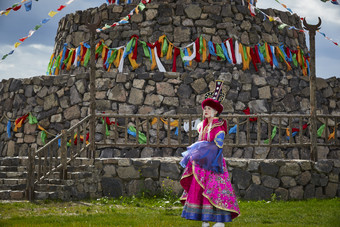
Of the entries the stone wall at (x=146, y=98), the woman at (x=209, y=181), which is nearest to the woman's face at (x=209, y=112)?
the woman at (x=209, y=181)

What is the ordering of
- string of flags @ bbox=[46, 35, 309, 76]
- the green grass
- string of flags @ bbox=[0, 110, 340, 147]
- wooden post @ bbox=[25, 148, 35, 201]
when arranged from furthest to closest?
string of flags @ bbox=[46, 35, 309, 76] → string of flags @ bbox=[0, 110, 340, 147] → wooden post @ bbox=[25, 148, 35, 201] → the green grass

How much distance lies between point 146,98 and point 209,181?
6954mm

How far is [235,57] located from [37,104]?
5995 mm

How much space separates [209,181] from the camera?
5543mm

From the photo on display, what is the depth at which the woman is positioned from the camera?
5.40 meters

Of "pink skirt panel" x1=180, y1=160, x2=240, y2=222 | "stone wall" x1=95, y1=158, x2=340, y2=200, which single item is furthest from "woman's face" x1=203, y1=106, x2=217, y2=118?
"stone wall" x1=95, y1=158, x2=340, y2=200

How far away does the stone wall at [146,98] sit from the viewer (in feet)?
40.1

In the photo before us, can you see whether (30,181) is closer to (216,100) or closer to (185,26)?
(216,100)

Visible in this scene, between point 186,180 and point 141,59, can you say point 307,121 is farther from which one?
point 186,180

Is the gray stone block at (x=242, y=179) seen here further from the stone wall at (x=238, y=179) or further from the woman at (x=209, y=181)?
the woman at (x=209, y=181)

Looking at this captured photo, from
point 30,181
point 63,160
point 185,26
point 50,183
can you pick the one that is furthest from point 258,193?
point 185,26

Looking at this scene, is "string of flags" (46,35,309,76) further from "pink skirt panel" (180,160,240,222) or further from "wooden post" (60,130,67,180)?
"pink skirt panel" (180,160,240,222)

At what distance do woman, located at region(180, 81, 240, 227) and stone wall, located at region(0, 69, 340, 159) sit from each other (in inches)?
235

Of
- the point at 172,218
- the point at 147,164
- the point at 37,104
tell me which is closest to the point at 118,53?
the point at 37,104
